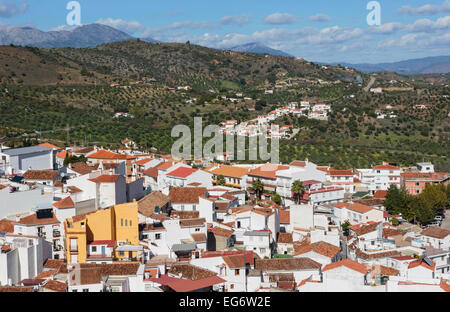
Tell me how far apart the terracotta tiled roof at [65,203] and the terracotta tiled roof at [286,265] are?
6628 mm

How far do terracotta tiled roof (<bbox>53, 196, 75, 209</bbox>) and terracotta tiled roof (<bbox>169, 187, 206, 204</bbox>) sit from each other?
521 centimetres

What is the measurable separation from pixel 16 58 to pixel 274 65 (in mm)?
52118

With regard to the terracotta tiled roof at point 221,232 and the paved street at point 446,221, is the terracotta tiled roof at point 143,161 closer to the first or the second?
the terracotta tiled roof at point 221,232

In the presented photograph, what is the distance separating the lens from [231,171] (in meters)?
30.2

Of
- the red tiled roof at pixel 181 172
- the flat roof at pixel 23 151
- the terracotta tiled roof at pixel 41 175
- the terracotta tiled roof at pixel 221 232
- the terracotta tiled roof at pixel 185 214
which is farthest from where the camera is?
the red tiled roof at pixel 181 172

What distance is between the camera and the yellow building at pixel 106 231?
14.4 m

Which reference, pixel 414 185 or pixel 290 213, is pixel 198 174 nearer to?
pixel 290 213

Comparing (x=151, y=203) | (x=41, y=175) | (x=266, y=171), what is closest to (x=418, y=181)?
(x=266, y=171)

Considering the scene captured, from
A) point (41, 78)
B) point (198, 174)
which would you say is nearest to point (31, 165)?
point (198, 174)

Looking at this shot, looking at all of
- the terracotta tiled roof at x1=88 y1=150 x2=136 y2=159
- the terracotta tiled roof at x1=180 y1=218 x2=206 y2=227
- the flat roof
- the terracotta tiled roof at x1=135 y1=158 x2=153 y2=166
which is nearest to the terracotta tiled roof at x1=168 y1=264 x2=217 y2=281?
the terracotta tiled roof at x1=180 y1=218 x2=206 y2=227

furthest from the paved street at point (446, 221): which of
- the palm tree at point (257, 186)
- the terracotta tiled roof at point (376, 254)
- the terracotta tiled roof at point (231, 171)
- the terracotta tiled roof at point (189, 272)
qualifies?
the terracotta tiled roof at point (189, 272)

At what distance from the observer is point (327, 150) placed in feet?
131

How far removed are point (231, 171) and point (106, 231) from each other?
15.6 metres

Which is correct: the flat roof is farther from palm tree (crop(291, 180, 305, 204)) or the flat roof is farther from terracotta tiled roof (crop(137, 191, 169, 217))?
palm tree (crop(291, 180, 305, 204))
